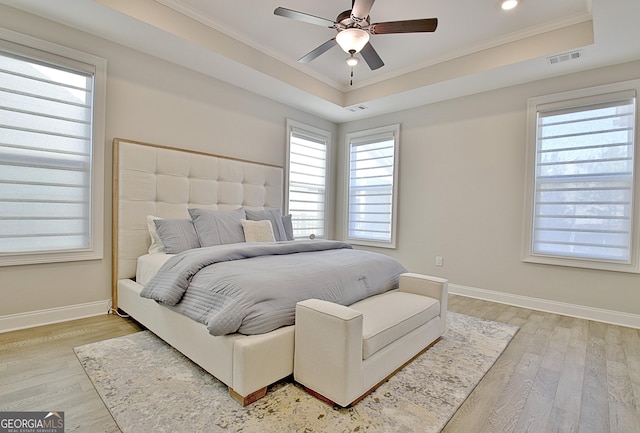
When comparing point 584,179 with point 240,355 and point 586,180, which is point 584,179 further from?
point 240,355

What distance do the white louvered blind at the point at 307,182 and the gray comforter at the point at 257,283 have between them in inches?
85.9

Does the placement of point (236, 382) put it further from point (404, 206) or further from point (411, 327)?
point (404, 206)

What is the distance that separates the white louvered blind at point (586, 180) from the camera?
3.13 m

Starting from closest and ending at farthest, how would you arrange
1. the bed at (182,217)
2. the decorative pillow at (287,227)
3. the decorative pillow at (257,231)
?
the bed at (182,217), the decorative pillow at (257,231), the decorative pillow at (287,227)

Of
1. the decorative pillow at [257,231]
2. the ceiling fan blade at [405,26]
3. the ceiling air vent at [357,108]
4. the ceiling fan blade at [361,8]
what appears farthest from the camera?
the ceiling air vent at [357,108]

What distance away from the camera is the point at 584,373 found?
2.13 metres

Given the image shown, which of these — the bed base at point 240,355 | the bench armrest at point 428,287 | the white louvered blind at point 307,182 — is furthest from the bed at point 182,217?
the bench armrest at point 428,287

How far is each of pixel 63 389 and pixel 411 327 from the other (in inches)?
84.4

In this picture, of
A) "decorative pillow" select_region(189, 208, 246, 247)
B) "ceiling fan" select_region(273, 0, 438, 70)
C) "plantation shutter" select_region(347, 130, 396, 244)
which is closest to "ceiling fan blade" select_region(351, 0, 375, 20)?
"ceiling fan" select_region(273, 0, 438, 70)

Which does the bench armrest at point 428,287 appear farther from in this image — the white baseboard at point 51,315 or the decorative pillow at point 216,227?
the white baseboard at point 51,315

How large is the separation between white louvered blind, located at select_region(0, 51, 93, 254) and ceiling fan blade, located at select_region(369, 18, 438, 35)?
2616 mm

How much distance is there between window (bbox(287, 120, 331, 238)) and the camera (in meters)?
4.84

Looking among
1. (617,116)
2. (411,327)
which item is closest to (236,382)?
(411,327)

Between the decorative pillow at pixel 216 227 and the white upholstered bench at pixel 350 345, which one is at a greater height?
the decorative pillow at pixel 216 227
